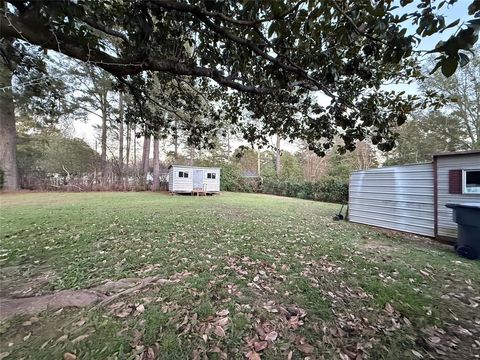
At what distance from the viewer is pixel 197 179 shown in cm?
1667

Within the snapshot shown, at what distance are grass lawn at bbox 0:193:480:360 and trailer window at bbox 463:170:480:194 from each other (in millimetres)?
1507

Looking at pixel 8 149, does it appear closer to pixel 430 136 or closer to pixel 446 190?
pixel 446 190

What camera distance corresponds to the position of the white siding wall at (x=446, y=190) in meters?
5.18

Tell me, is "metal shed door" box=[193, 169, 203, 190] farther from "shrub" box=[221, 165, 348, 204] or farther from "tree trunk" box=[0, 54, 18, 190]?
"tree trunk" box=[0, 54, 18, 190]

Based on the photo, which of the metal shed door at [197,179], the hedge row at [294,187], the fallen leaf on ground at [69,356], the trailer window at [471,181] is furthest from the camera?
the metal shed door at [197,179]

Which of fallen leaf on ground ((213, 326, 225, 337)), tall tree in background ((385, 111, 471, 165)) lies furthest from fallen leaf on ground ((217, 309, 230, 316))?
tall tree in background ((385, 111, 471, 165))

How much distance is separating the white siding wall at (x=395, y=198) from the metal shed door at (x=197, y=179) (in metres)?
10.9

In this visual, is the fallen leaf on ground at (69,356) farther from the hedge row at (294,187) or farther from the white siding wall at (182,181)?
the white siding wall at (182,181)

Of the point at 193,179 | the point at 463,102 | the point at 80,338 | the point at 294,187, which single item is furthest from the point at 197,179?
the point at 463,102

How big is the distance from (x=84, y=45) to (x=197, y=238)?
3.52 m

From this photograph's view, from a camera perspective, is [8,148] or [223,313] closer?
[223,313]

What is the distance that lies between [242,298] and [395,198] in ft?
20.2

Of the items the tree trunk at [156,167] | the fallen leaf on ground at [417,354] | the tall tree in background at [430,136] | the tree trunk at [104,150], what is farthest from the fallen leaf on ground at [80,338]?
the tree trunk at [156,167]

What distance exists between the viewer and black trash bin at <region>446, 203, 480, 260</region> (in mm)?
4129
